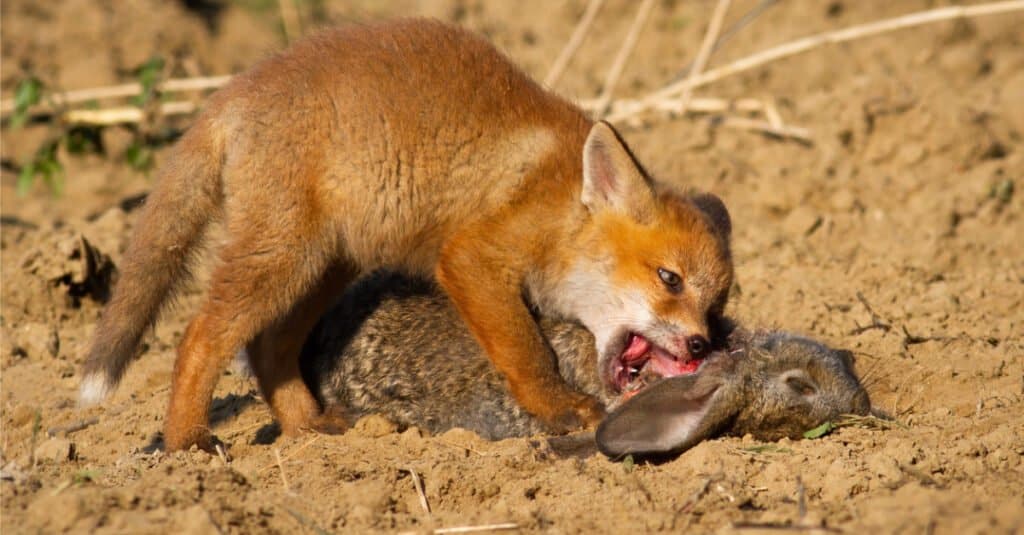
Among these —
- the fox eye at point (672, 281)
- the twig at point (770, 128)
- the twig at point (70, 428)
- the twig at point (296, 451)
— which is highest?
the fox eye at point (672, 281)

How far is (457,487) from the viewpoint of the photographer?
5.18 meters

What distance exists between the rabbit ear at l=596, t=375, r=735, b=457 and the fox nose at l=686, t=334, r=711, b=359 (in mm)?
402

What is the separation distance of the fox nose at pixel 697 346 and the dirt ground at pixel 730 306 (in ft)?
2.22

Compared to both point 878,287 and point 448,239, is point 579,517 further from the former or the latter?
point 878,287

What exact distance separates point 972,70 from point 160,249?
8095mm

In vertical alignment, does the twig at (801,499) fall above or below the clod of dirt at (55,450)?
above

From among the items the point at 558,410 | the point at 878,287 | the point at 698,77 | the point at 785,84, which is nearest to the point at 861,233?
the point at 878,287

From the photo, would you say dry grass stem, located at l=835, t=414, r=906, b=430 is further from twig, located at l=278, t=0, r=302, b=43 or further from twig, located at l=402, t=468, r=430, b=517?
twig, located at l=278, t=0, r=302, b=43

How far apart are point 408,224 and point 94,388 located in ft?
5.87

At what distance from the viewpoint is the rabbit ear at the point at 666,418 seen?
5332 mm

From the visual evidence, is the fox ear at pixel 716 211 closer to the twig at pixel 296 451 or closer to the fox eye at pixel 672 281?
the fox eye at pixel 672 281

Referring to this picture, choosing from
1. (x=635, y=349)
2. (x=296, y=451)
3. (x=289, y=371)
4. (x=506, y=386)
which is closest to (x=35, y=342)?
(x=289, y=371)

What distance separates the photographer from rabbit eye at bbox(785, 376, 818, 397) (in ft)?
18.6

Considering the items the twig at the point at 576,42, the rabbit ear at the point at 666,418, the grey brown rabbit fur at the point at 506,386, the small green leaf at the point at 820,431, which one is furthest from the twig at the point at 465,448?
the twig at the point at 576,42
